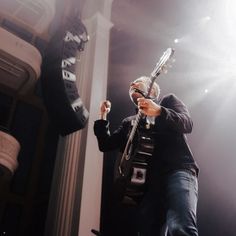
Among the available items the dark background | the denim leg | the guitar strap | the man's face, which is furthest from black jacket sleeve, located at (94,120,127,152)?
the dark background

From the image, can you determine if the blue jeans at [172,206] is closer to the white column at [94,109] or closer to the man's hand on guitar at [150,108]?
the man's hand on guitar at [150,108]

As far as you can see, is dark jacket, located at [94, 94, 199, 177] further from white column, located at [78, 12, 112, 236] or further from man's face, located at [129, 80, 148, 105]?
white column, located at [78, 12, 112, 236]

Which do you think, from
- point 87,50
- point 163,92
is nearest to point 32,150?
point 87,50

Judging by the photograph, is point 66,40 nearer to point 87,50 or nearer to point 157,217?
point 87,50

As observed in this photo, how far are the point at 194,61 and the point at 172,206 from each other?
2.62 metres

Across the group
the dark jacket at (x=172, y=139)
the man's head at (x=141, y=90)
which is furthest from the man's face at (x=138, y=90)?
the dark jacket at (x=172, y=139)

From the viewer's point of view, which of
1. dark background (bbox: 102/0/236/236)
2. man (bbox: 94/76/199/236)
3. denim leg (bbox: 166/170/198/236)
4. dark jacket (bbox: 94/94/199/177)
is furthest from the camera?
dark background (bbox: 102/0/236/236)

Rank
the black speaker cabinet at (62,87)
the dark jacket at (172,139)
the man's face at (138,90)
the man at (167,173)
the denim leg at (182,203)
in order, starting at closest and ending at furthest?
the denim leg at (182,203) → the man at (167,173) → the dark jacket at (172,139) → the man's face at (138,90) → the black speaker cabinet at (62,87)

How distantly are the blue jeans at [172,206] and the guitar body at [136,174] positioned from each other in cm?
6

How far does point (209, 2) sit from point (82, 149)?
2.36m

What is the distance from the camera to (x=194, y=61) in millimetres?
4059

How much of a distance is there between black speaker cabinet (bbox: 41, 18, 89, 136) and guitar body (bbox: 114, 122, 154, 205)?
755 millimetres

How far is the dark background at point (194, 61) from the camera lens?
362 centimetres

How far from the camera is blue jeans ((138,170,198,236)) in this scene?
5.47ft
